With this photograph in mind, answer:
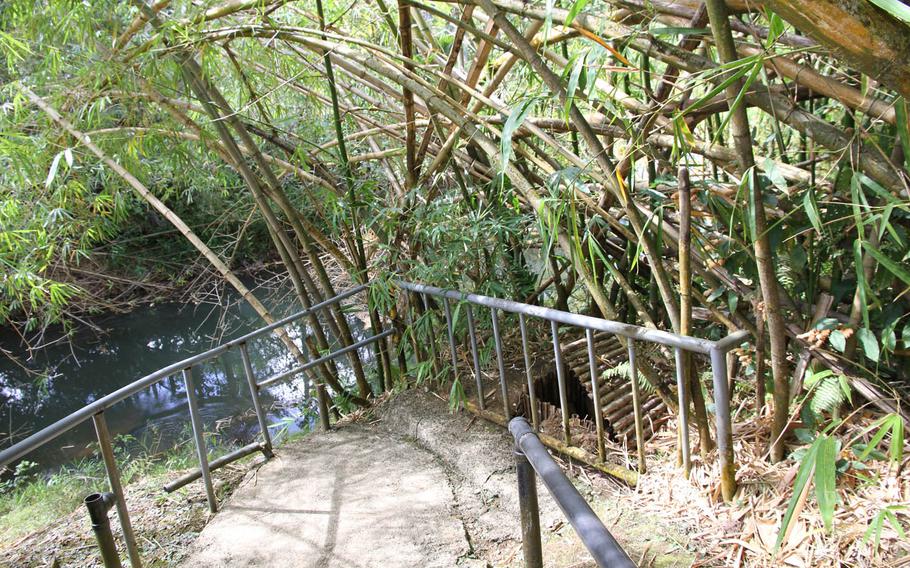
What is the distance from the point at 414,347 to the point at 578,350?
829 millimetres

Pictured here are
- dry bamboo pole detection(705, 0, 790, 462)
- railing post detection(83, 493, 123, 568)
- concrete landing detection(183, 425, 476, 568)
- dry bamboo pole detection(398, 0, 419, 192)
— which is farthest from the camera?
dry bamboo pole detection(398, 0, 419, 192)

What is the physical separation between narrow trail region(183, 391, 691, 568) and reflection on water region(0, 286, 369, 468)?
208 cm

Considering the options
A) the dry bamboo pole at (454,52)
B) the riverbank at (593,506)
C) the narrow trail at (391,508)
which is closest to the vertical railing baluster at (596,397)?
the riverbank at (593,506)

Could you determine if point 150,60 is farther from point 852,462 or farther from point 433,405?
point 852,462

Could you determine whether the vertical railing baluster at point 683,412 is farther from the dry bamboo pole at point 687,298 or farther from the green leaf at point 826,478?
the green leaf at point 826,478

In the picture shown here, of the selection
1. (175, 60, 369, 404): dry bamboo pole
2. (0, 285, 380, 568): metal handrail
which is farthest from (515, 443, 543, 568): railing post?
(175, 60, 369, 404): dry bamboo pole

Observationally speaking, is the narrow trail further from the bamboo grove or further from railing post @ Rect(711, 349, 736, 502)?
the bamboo grove

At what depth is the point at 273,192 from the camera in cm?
266

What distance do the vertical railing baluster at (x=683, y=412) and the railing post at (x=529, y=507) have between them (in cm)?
79

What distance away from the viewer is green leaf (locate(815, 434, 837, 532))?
104 cm

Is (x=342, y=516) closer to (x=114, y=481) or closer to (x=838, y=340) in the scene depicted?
(x=114, y=481)

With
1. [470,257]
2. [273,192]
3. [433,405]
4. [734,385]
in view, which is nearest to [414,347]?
[433,405]

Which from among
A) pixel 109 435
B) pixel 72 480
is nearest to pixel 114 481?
pixel 109 435

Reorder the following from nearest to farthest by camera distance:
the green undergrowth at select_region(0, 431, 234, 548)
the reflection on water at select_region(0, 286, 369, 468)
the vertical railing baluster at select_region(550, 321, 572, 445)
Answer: the vertical railing baluster at select_region(550, 321, 572, 445) < the green undergrowth at select_region(0, 431, 234, 548) < the reflection on water at select_region(0, 286, 369, 468)
